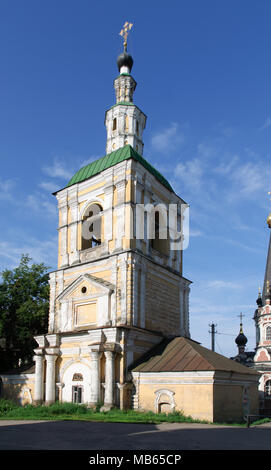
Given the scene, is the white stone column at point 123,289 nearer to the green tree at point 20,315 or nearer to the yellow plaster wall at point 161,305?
the yellow plaster wall at point 161,305

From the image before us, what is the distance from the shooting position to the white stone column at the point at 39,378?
20500 millimetres

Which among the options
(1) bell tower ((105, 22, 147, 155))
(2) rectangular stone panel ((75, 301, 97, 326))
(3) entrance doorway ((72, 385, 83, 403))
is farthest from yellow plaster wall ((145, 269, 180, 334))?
(1) bell tower ((105, 22, 147, 155))

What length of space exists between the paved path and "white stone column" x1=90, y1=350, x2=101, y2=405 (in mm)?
4276

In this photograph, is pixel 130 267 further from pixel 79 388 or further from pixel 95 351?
pixel 79 388

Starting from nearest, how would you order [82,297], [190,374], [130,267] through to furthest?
[190,374] < [130,267] < [82,297]

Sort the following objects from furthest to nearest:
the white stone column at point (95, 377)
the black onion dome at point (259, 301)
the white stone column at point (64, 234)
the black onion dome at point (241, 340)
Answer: the black onion dome at point (241, 340) < the black onion dome at point (259, 301) < the white stone column at point (64, 234) < the white stone column at point (95, 377)

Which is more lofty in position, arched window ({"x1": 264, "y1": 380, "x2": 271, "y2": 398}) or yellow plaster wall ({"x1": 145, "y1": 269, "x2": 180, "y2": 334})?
yellow plaster wall ({"x1": 145, "y1": 269, "x2": 180, "y2": 334})

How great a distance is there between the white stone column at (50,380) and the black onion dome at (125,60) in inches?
686

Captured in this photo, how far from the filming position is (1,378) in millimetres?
23719

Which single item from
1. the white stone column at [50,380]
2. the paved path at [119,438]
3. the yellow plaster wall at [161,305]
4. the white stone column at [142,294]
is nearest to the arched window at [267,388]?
the yellow plaster wall at [161,305]

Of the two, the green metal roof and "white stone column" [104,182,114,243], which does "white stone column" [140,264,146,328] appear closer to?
"white stone column" [104,182,114,243]

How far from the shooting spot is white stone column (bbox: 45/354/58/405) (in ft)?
66.3

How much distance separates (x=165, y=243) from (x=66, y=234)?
5.26m

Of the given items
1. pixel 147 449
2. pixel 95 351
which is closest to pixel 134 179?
pixel 95 351
